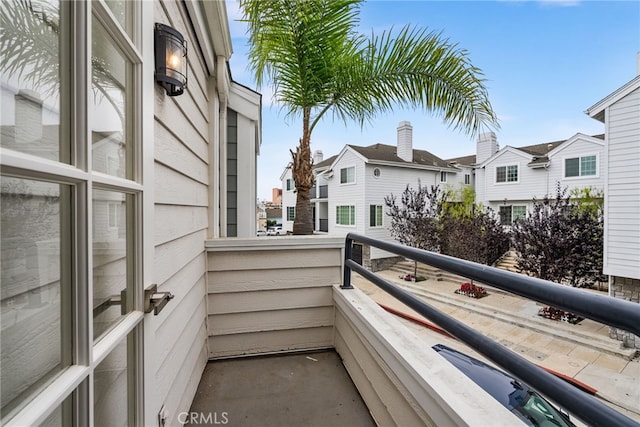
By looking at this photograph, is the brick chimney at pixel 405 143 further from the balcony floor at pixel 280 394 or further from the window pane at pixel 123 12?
the window pane at pixel 123 12

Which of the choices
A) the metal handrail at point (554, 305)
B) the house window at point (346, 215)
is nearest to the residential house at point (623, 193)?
the metal handrail at point (554, 305)

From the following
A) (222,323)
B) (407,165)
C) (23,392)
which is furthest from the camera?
(407,165)

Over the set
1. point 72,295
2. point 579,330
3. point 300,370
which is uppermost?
point 72,295

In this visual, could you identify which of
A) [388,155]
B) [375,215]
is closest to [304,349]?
[375,215]

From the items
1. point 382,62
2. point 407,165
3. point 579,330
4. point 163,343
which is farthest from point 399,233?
point 163,343

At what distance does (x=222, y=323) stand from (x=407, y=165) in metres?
12.0

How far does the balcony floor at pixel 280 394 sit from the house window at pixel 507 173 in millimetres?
13748

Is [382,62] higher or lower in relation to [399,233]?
higher

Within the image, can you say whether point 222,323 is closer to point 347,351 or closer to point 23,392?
point 347,351

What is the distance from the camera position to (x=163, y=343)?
1.17 m

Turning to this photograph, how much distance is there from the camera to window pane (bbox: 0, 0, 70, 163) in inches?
16.0

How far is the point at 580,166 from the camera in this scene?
10.7 m

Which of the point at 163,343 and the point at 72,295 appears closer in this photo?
the point at 72,295

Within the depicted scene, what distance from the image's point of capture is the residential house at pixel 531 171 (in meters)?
10.4
